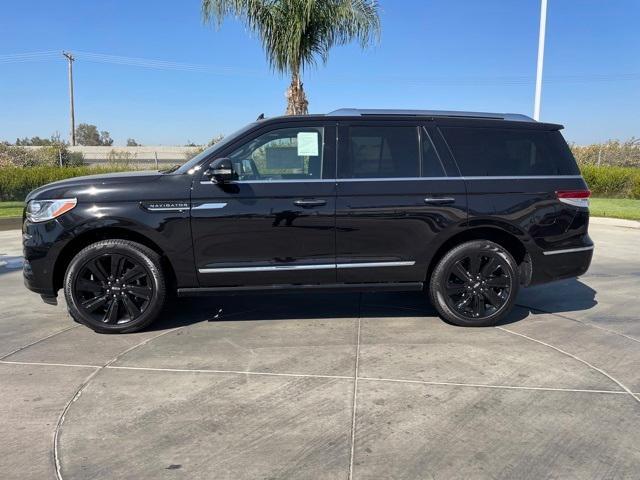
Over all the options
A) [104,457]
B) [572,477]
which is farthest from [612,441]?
[104,457]

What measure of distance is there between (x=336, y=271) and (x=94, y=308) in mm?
2207

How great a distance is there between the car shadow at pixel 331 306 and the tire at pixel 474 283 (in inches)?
12.5

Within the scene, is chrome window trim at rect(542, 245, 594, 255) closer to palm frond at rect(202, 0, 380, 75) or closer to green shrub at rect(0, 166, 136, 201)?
palm frond at rect(202, 0, 380, 75)

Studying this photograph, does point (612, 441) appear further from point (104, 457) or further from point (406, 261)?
point (104, 457)

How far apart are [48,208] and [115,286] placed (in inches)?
34.5

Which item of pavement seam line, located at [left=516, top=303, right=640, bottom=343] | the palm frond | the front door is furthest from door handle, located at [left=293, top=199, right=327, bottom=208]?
the palm frond

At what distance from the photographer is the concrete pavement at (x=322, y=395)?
2797mm

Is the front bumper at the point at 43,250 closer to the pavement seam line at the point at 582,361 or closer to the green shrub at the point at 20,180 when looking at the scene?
A: the pavement seam line at the point at 582,361

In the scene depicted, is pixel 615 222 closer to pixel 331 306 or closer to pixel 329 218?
pixel 331 306

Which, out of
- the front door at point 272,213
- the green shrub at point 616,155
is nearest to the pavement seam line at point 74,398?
the front door at point 272,213

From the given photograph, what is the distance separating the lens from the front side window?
4.68 meters

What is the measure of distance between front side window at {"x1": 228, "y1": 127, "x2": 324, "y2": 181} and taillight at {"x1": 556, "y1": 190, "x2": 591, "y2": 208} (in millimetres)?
2314

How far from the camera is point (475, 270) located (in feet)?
16.1

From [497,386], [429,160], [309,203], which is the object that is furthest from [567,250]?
[309,203]
